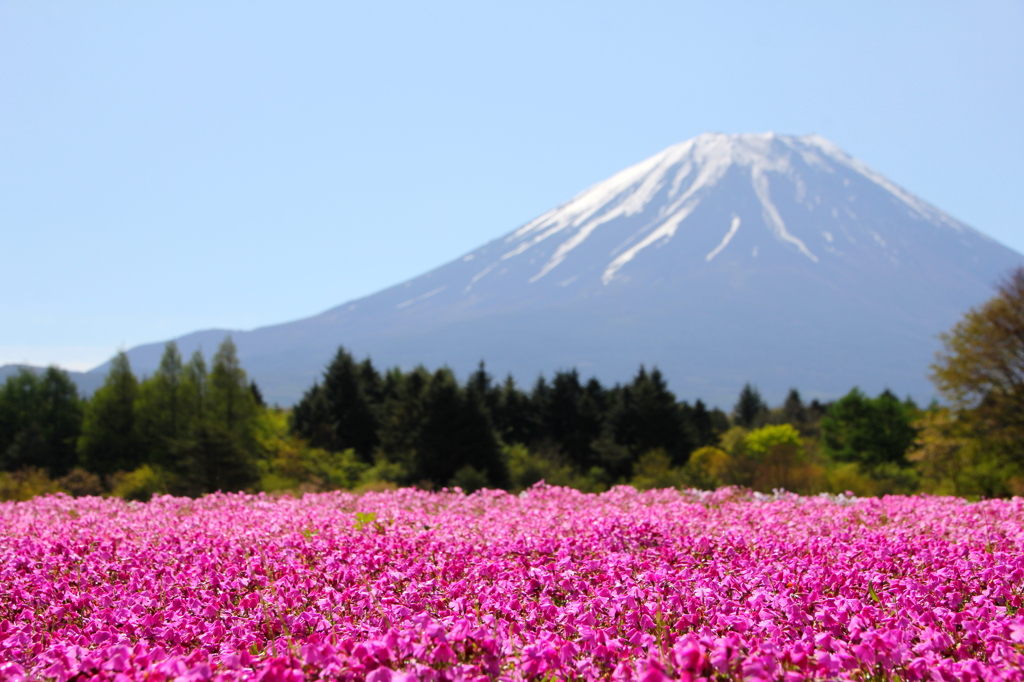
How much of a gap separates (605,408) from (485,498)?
122 ft

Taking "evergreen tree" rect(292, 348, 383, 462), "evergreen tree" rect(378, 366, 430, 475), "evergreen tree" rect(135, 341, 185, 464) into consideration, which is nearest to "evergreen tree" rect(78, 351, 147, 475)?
"evergreen tree" rect(135, 341, 185, 464)

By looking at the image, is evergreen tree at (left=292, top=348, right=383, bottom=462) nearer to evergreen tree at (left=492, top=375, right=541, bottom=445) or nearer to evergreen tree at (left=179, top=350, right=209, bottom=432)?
evergreen tree at (left=179, top=350, right=209, bottom=432)

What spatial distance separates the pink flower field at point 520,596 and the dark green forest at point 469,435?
837 cm

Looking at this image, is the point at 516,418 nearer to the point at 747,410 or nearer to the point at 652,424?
the point at 652,424

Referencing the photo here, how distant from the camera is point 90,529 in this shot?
→ 26.5 ft

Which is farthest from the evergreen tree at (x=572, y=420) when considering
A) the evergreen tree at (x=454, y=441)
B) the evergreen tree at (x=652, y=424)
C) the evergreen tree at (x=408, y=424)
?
the evergreen tree at (x=454, y=441)

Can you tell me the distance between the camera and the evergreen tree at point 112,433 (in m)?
38.4

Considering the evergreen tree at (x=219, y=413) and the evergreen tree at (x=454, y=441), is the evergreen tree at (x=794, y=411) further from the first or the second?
the evergreen tree at (x=219, y=413)

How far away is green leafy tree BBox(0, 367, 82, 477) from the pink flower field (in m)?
38.5

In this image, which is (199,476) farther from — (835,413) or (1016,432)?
(835,413)

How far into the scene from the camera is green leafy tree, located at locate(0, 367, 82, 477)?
40.4m

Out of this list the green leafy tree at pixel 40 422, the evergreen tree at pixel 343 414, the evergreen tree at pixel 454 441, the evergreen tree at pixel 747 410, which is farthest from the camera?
the evergreen tree at pixel 747 410

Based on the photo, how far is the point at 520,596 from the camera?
505 centimetres

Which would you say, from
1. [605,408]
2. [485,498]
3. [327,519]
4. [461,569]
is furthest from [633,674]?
[605,408]
